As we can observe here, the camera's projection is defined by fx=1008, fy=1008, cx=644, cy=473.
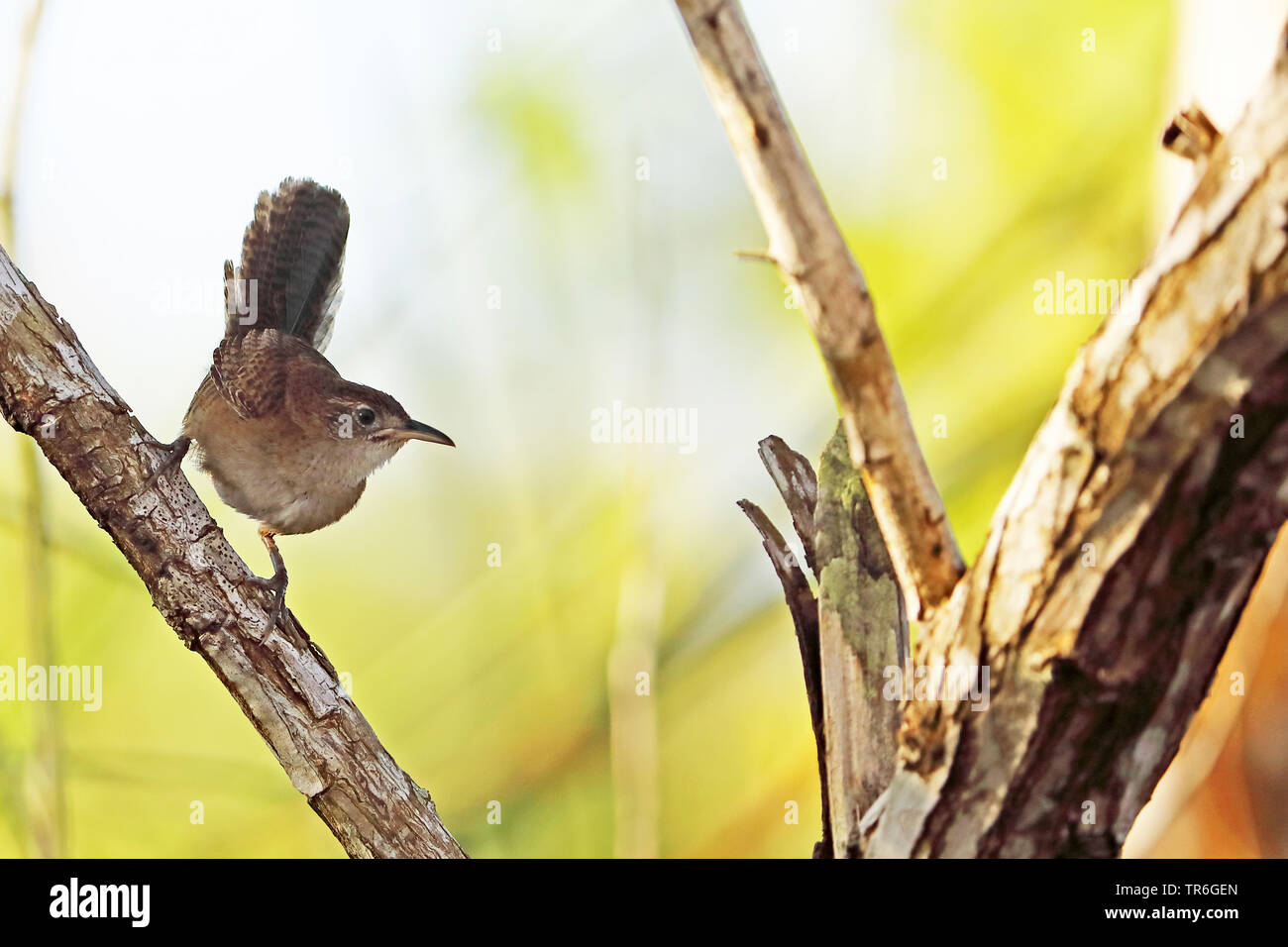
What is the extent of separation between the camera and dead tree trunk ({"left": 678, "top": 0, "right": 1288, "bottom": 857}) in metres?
1.39

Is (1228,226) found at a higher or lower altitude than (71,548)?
lower

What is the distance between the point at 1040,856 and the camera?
1709mm

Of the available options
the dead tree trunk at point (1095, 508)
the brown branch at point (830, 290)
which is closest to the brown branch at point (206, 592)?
the dead tree trunk at point (1095, 508)

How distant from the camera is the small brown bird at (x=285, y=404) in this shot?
2.89 meters

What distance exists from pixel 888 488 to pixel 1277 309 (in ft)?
1.99

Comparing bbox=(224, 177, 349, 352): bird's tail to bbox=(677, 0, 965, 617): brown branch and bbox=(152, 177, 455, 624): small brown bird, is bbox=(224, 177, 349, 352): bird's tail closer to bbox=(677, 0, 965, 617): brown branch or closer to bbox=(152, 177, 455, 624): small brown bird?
bbox=(152, 177, 455, 624): small brown bird

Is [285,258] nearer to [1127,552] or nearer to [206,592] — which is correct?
[206,592]

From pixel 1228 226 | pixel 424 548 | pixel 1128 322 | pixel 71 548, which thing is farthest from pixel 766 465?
pixel 71 548

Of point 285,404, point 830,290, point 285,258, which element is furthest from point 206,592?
point 830,290

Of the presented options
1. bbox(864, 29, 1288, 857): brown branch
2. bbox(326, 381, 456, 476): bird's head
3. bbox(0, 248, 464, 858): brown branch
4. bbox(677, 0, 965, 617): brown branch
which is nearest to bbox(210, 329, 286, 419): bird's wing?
bbox(326, 381, 456, 476): bird's head

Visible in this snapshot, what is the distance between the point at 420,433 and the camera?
9.66 feet

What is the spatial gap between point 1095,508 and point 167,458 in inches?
78.4
